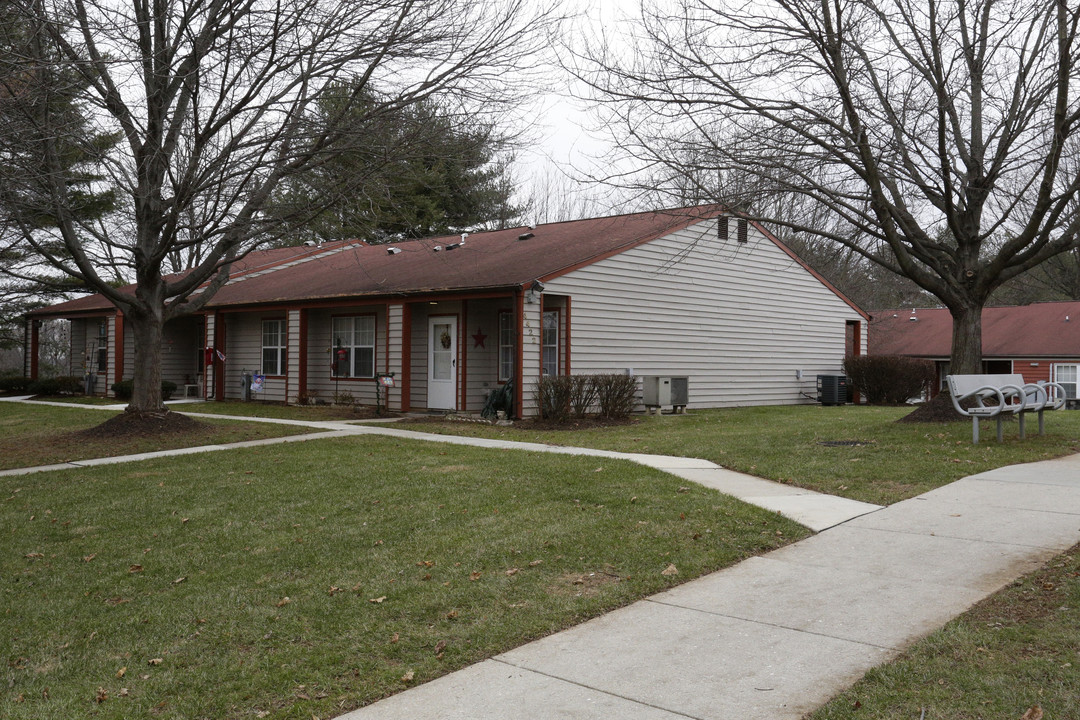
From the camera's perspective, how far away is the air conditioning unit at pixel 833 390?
949 inches

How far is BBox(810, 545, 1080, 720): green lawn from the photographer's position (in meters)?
3.69

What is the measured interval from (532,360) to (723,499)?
9297 millimetres

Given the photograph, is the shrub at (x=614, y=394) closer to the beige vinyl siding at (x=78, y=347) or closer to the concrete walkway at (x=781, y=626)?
the concrete walkway at (x=781, y=626)

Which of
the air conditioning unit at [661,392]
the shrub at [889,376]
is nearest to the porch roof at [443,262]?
the air conditioning unit at [661,392]

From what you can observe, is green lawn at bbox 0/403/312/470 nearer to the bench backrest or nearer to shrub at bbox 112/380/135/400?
shrub at bbox 112/380/135/400

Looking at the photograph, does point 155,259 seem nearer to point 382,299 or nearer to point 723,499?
point 382,299

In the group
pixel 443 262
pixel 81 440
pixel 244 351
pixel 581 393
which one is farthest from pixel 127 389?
pixel 581 393

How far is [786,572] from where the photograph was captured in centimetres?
591

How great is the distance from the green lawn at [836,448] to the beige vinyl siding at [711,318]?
292cm

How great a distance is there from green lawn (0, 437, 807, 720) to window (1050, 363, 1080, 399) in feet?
91.5

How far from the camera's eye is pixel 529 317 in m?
16.9

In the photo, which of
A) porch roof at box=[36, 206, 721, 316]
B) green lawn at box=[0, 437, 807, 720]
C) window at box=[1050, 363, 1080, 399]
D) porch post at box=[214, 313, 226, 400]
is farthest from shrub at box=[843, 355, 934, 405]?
porch post at box=[214, 313, 226, 400]

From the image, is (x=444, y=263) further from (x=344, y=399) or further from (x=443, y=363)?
(x=344, y=399)

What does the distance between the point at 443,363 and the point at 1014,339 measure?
23941mm
